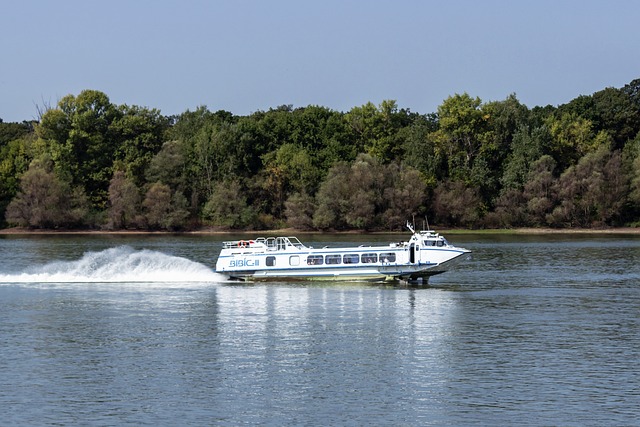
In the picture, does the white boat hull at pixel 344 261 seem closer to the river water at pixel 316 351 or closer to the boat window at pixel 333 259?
the boat window at pixel 333 259

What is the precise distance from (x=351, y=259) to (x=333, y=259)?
1780 mm

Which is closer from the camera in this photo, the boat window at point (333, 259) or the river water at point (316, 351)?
the river water at point (316, 351)

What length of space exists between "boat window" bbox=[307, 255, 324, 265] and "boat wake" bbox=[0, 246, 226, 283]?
33.4 feet

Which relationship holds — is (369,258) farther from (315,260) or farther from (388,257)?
(315,260)

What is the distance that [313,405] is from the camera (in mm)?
46219

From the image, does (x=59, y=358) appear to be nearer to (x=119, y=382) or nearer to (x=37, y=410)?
(x=119, y=382)

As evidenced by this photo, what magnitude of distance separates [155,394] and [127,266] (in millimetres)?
61254

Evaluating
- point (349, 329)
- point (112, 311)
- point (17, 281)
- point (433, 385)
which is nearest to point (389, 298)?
point (349, 329)

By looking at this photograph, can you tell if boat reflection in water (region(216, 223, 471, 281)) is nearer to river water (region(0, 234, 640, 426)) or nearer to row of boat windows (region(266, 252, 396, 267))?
row of boat windows (region(266, 252, 396, 267))

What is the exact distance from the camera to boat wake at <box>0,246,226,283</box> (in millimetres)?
100438

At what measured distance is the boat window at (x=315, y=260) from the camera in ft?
309

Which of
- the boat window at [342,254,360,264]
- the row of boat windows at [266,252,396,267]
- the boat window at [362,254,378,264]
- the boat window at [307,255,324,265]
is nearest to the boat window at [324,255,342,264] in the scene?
the row of boat windows at [266,252,396,267]

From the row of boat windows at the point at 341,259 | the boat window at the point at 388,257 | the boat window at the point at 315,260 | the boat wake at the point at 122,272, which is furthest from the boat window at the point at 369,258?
the boat wake at the point at 122,272

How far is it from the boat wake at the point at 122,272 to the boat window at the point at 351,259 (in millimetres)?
13855
